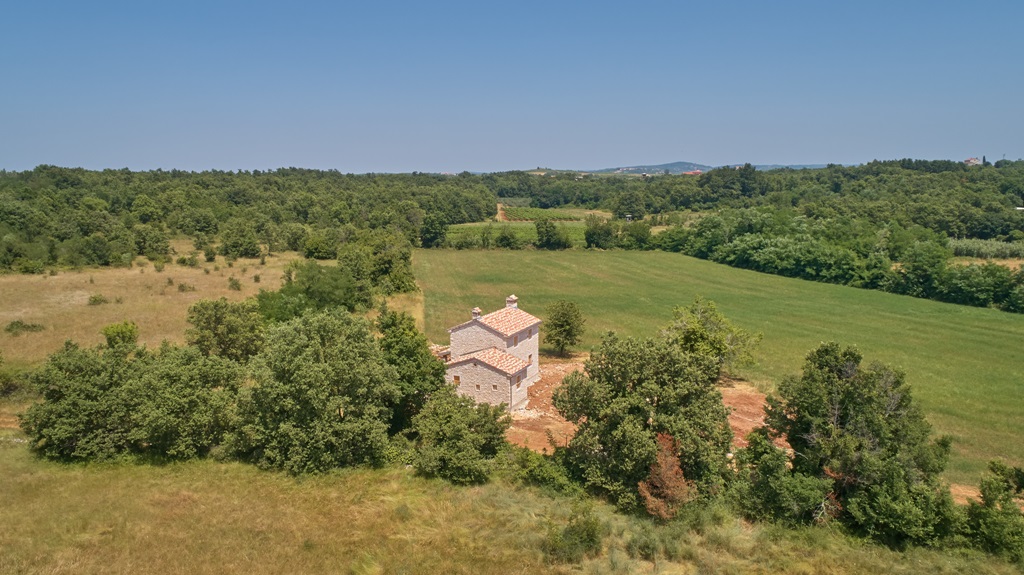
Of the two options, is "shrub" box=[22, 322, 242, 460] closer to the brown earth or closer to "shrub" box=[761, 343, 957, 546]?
the brown earth

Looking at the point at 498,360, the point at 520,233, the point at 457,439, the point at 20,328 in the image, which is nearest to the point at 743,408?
the point at 498,360

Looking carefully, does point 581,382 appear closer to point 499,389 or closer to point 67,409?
point 499,389

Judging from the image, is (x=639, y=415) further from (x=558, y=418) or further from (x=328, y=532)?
(x=328, y=532)

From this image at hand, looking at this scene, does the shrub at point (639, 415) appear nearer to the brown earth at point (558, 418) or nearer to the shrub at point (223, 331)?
the brown earth at point (558, 418)

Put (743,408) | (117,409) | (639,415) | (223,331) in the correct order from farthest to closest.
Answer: (223,331) < (743,408) < (117,409) < (639,415)

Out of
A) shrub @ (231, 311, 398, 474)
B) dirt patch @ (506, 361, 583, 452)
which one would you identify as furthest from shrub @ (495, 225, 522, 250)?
shrub @ (231, 311, 398, 474)

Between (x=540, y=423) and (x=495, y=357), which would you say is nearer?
(x=540, y=423)

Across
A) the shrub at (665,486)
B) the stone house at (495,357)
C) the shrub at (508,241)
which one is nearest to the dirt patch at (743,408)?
the shrub at (665,486)
